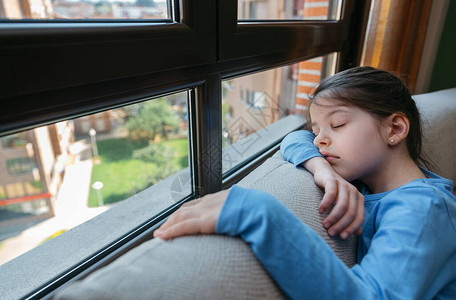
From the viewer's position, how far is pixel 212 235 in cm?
43

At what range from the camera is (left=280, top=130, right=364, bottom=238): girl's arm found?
58 cm

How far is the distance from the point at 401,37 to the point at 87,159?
1599 millimetres

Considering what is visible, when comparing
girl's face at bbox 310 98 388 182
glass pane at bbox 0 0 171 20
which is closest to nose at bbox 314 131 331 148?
girl's face at bbox 310 98 388 182

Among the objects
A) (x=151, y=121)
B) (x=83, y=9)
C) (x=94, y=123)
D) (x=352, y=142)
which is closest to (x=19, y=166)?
(x=94, y=123)

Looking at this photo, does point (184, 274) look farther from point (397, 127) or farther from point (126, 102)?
point (397, 127)

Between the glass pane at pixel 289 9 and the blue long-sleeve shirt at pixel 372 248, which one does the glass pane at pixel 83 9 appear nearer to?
the glass pane at pixel 289 9

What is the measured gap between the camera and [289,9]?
1.28 metres

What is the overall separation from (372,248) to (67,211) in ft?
2.39

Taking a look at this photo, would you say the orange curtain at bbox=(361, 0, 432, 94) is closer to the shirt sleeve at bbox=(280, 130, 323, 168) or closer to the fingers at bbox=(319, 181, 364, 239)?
the shirt sleeve at bbox=(280, 130, 323, 168)

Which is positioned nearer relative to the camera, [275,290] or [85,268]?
[275,290]

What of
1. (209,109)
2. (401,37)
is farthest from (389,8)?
(209,109)

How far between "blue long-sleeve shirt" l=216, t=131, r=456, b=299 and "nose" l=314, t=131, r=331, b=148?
0.61ft

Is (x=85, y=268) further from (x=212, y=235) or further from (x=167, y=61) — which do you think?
(x=167, y=61)

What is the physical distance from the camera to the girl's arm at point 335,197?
0.58 meters
